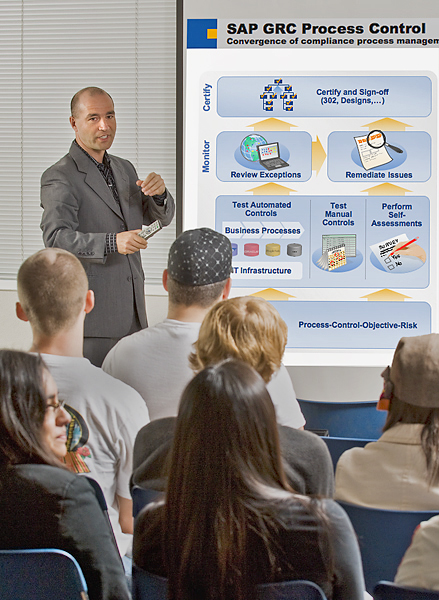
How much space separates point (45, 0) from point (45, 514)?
3.10 metres

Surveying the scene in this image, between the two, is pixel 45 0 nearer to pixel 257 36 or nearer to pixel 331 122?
pixel 257 36

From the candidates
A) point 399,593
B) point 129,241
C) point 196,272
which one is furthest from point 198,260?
point 399,593

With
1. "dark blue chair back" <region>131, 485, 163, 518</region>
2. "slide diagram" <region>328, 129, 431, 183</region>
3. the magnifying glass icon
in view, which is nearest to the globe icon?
"slide diagram" <region>328, 129, 431, 183</region>

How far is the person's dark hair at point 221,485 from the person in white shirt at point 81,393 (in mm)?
341

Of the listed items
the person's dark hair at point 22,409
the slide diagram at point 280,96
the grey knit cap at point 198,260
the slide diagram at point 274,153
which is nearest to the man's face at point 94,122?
the slide diagram at point 274,153

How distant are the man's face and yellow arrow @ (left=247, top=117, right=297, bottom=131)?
604 millimetres

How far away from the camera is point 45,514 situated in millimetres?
1259

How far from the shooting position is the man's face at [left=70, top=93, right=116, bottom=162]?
230 cm

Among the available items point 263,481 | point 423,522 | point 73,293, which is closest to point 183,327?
point 73,293

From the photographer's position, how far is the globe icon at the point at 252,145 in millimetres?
2268

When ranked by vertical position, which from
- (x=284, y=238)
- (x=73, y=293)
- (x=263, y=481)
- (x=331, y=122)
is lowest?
(x=263, y=481)

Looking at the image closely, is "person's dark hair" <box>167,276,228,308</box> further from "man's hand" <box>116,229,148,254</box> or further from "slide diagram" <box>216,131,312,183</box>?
"slide diagram" <box>216,131,312,183</box>

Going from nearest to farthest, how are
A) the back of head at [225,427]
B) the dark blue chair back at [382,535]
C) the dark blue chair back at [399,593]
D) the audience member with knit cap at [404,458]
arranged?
the dark blue chair back at [399,593] → the back of head at [225,427] → the dark blue chair back at [382,535] → the audience member with knit cap at [404,458]

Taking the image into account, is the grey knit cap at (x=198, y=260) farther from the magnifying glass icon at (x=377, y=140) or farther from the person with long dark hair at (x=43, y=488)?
the magnifying glass icon at (x=377, y=140)
